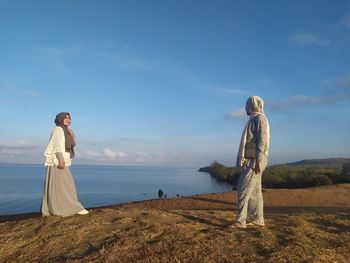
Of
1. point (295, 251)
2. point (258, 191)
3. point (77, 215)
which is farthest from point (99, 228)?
point (295, 251)

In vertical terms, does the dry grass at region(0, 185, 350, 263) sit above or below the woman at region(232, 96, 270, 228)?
below

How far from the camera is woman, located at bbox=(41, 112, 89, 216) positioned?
822cm

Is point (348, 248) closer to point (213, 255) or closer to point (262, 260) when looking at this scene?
point (262, 260)

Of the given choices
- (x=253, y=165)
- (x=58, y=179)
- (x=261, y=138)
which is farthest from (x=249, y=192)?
(x=58, y=179)

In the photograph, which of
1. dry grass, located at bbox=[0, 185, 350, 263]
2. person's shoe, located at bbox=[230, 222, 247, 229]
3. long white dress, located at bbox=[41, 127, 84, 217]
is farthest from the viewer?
long white dress, located at bbox=[41, 127, 84, 217]

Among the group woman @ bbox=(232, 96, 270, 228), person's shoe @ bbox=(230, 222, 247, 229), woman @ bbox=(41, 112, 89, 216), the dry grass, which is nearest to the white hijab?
woman @ bbox=(232, 96, 270, 228)

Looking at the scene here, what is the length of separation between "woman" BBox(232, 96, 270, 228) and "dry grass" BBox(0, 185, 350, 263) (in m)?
0.37

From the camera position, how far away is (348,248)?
18.5 ft

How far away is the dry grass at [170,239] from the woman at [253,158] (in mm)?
367

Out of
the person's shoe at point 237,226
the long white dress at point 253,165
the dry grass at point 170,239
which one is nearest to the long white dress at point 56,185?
the dry grass at point 170,239

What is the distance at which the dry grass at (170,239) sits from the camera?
5.29 meters

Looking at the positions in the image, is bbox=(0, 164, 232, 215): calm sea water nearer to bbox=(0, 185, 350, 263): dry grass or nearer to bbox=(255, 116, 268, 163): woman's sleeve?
bbox=(0, 185, 350, 263): dry grass

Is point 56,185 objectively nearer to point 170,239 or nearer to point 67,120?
point 67,120

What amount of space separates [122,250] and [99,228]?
1555 mm
